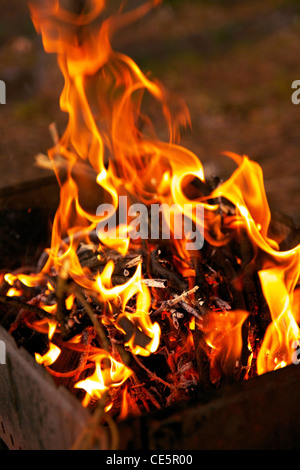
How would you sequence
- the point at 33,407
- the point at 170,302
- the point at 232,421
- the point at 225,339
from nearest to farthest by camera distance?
the point at 232,421, the point at 33,407, the point at 225,339, the point at 170,302

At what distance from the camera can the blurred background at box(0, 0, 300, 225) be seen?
5867 millimetres

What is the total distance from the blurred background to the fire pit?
1381mm

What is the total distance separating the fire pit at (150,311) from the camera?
5.70 feet

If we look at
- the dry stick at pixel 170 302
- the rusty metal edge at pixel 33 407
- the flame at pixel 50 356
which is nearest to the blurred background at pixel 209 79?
the dry stick at pixel 170 302

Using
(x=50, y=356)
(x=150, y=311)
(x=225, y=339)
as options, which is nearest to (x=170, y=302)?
(x=150, y=311)

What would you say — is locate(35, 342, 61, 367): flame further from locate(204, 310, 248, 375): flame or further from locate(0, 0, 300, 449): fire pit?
locate(204, 310, 248, 375): flame

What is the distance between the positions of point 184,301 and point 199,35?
785 cm

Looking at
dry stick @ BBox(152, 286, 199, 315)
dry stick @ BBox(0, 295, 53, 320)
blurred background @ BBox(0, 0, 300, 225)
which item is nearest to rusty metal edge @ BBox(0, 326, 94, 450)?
dry stick @ BBox(0, 295, 53, 320)

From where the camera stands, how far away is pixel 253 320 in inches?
93.5

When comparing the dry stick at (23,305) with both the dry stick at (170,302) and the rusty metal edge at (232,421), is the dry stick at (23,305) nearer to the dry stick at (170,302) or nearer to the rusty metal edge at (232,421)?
the dry stick at (170,302)

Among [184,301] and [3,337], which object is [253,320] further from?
[3,337]

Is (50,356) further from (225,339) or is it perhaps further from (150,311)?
(225,339)

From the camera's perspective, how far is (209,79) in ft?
25.6

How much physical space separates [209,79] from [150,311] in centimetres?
603
